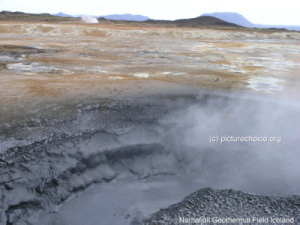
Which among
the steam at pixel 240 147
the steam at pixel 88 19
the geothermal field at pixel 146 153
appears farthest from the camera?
the steam at pixel 88 19

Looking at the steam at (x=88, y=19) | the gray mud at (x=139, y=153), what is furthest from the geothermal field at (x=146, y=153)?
the steam at (x=88, y=19)

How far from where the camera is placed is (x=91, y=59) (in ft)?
33.8

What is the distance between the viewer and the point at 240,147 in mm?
4492

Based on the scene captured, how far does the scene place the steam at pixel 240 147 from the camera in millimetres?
3969

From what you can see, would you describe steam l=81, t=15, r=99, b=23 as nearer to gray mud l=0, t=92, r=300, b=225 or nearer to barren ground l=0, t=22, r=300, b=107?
barren ground l=0, t=22, r=300, b=107

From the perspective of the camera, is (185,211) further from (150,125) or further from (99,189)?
(150,125)

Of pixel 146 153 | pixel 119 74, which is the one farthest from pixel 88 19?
pixel 146 153

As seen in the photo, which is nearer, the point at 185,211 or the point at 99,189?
the point at 185,211

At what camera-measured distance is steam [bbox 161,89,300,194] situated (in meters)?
3.97

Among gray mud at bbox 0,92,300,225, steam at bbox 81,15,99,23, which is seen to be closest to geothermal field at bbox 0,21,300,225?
gray mud at bbox 0,92,300,225

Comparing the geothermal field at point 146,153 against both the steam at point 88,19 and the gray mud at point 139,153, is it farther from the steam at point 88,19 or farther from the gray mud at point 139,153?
the steam at point 88,19

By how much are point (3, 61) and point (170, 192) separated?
8013mm

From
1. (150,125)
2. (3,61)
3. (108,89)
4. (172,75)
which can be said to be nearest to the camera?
(150,125)

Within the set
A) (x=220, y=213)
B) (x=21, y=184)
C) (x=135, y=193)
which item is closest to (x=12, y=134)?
(x=21, y=184)
